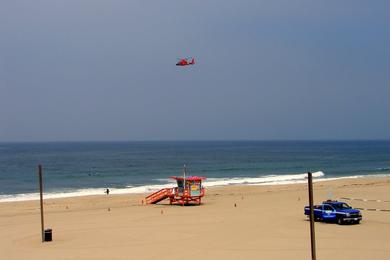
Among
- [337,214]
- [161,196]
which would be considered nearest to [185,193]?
[161,196]

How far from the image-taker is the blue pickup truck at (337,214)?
94.9 feet

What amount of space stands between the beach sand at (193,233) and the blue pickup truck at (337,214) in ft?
1.64

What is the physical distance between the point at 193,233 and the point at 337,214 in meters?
7.60

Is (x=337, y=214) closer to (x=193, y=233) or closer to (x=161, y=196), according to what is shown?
(x=193, y=233)

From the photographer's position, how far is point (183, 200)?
140 ft

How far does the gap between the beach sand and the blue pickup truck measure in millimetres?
500

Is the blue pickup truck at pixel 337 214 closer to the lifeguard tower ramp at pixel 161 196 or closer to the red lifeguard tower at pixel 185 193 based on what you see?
the red lifeguard tower at pixel 185 193

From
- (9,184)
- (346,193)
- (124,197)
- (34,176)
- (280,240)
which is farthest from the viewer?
(34,176)

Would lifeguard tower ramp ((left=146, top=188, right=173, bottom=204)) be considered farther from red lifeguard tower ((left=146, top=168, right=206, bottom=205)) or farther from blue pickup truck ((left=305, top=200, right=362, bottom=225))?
blue pickup truck ((left=305, top=200, right=362, bottom=225))

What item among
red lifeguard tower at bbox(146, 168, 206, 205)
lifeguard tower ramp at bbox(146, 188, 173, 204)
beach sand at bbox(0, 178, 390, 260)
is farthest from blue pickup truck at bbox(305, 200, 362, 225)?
lifeguard tower ramp at bbox(146, 188, 173, 204)

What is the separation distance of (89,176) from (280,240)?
228ft

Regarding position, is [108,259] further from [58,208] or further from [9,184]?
[9,184]

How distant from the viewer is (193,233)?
27531 millimetres

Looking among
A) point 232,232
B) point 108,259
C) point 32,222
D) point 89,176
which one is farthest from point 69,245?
point 89,176
